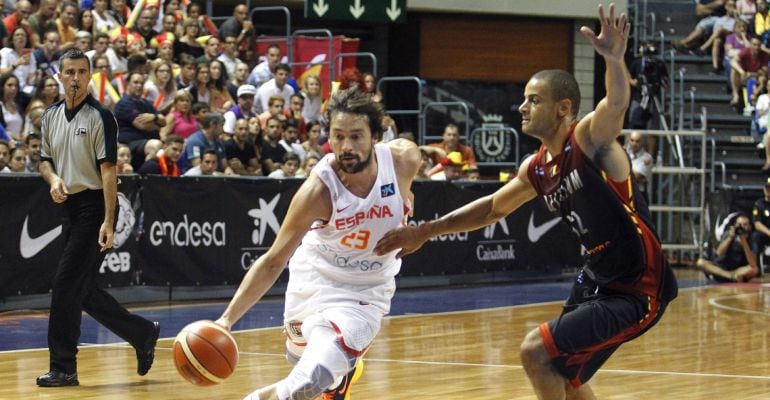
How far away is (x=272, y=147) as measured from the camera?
17172 mm

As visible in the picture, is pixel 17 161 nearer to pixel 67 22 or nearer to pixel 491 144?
pixel 67 22

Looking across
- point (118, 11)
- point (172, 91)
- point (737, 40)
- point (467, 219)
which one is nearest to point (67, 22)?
point (118, 11)

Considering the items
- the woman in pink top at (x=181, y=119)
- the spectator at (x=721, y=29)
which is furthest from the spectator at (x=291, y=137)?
the spectator at (x=721, y=29)

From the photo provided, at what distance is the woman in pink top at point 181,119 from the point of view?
16.0 m

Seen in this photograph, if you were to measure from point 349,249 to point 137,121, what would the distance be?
9618mm

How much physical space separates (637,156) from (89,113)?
43.5 feet

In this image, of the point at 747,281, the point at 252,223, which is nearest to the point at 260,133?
the point at 252,223

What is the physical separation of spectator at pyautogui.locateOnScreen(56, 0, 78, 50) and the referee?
7.91 metres

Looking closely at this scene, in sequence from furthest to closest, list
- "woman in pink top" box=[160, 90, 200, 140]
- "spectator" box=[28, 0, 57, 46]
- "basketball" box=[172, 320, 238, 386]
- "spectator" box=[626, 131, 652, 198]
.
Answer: "spectator" box=[626, 131, 652, 198]
"spectator" box=[28, 0, 57, 46]
"woman in pink top" box=[160, 90, 200, 140]
"basketball" box=[172, 320, 238, 386]

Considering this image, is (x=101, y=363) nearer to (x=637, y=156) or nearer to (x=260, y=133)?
(x=260, y=133)

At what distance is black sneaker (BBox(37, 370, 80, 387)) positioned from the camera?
8.97m

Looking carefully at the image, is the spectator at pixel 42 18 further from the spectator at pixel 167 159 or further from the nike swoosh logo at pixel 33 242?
the nike swoosh logo at pixel 33 242

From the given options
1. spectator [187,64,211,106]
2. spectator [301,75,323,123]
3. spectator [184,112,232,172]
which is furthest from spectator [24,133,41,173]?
spectator [301,75,323,123]

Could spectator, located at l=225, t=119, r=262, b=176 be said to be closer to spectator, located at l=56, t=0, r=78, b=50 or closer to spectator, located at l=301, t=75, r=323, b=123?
spectator, located at l=56, t=0, r=78, b=50
